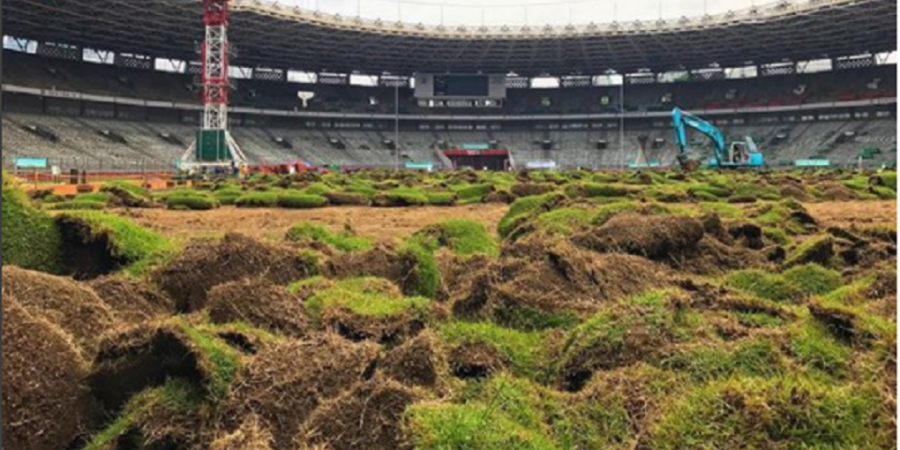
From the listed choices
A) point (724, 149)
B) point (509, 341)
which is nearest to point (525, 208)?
point (509, 341)

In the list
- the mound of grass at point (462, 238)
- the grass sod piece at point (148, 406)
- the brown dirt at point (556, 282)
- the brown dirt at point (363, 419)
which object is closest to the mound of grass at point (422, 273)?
the brown dirt at point (556, 282)

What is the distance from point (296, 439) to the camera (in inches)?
139

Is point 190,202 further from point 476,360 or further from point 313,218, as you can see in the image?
point 476,360

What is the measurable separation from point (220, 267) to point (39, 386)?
286 cm

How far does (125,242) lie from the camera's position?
6836 millimetres

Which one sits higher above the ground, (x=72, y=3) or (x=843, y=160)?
(x=72, y=3)

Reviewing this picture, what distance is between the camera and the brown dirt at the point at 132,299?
533cm

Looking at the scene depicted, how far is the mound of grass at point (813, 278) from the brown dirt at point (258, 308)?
16.0 feet

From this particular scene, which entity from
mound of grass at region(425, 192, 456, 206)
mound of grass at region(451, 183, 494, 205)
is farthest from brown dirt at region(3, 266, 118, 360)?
mound of grass at region(451, 183, 494, 205)

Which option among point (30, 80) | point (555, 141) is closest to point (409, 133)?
point (555, 141)

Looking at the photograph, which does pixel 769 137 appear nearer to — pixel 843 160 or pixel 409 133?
pixel 843 160

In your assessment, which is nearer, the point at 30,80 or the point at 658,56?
the point at 30,80

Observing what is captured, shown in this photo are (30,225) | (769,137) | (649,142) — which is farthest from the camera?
(649,142)

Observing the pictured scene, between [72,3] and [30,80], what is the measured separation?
11.7 metres
